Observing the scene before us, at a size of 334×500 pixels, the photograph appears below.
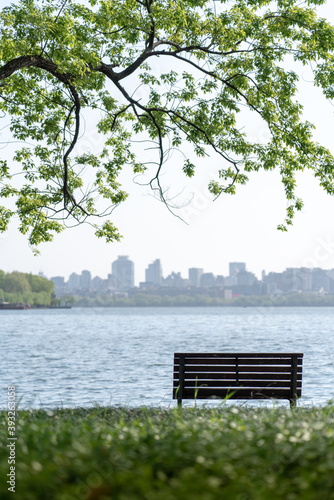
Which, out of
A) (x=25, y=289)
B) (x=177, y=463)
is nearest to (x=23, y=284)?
(x=25, y=289)

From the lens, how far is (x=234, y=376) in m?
9.23

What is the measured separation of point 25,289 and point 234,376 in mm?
140798

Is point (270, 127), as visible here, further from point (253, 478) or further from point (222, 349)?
point (222, 349)

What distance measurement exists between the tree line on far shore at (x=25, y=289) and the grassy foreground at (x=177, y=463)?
140m

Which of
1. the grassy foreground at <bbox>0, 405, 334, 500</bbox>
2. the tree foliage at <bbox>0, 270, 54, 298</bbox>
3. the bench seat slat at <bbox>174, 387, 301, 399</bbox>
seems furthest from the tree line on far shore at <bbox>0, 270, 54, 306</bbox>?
the grassy foreground at <bbox>0, 405, 334, 500</bbox>

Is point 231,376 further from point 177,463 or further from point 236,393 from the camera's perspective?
point 177,463

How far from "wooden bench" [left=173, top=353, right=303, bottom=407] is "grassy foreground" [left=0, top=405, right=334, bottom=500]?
4.42 meters

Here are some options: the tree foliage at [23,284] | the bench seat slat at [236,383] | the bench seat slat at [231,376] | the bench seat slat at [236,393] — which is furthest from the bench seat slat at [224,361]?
the tree foliage at [23,284]

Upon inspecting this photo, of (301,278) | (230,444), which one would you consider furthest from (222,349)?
(301,278)

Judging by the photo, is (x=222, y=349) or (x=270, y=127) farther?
(x=222, y=349)

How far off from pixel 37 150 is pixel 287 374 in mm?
9143

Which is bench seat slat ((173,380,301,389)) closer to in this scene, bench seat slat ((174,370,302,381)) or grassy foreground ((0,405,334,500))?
bench seat slat ((174,370,302,381))

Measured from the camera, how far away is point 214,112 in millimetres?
12883

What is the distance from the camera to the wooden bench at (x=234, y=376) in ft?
30.1
